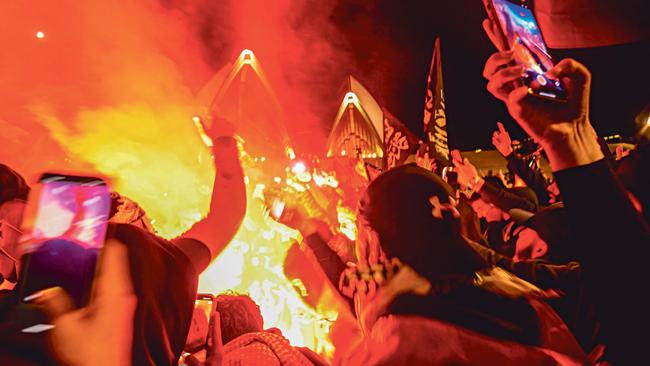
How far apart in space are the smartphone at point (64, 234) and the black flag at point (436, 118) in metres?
4.54

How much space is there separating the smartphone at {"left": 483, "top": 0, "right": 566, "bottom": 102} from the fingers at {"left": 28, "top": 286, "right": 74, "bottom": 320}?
1244 millimetres

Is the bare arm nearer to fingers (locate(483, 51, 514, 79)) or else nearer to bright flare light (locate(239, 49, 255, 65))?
fingers (locate(483, 51, 514, 79))

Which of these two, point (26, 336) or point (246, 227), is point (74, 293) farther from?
point (246, 227)

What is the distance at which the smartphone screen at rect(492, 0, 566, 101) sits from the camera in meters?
1.04

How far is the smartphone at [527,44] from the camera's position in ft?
3.41

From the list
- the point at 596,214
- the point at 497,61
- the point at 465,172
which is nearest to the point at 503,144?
the point at 465,172

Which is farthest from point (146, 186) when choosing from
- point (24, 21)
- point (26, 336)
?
point (26, 336)

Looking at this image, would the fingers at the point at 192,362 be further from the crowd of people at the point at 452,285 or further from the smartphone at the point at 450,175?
the smartphone at the point at 450,175

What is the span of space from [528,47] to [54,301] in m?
1.38

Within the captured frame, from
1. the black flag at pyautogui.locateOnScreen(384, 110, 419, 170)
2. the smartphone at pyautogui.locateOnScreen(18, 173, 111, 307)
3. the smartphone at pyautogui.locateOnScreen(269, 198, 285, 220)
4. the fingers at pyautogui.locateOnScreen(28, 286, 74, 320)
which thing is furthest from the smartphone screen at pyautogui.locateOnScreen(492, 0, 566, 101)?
the black flag at pyautogui.locateOnScreen(384, 110, 419, 170)

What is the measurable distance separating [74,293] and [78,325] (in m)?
0.10

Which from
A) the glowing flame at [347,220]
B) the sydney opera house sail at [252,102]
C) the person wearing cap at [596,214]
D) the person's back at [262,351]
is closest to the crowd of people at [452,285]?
the person wearing cap at [596,214]

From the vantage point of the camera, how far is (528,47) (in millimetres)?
1142

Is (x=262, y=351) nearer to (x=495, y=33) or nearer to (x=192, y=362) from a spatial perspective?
(x=192, y=362)
